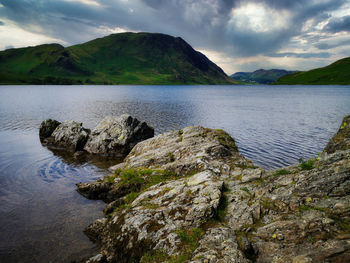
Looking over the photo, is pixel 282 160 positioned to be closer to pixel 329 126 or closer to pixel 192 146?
pixel 192 146

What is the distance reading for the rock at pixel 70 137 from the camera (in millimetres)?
33688

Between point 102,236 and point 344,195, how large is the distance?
13468 mm

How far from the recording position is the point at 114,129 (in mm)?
33844

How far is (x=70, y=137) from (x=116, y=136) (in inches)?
335

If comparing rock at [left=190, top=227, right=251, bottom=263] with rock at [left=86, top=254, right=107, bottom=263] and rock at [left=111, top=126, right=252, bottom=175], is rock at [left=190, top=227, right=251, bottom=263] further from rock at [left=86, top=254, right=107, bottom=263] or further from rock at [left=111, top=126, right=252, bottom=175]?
rock at [left=111, top=126, right=252, bottom=175]

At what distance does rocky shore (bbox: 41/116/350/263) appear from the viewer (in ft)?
26.4

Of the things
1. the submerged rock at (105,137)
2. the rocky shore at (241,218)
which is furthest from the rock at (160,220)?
the submerged rock at (105,137)

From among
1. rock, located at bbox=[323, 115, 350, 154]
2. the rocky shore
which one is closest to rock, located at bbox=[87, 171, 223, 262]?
the rocky shore

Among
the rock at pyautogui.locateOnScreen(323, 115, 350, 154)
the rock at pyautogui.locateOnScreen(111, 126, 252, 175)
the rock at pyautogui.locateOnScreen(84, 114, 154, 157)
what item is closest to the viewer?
the rock at pyautogui.locateOnScreen(323, 115, 350, 154)

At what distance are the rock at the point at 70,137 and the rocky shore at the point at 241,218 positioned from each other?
21523 millimetres

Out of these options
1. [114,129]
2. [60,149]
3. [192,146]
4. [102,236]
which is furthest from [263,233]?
[60,149]

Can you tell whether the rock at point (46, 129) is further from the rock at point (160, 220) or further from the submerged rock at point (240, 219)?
the rock at point (160, 220)

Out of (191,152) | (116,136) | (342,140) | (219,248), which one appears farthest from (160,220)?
(116,136)

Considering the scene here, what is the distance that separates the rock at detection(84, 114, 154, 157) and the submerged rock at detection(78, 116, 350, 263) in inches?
674
